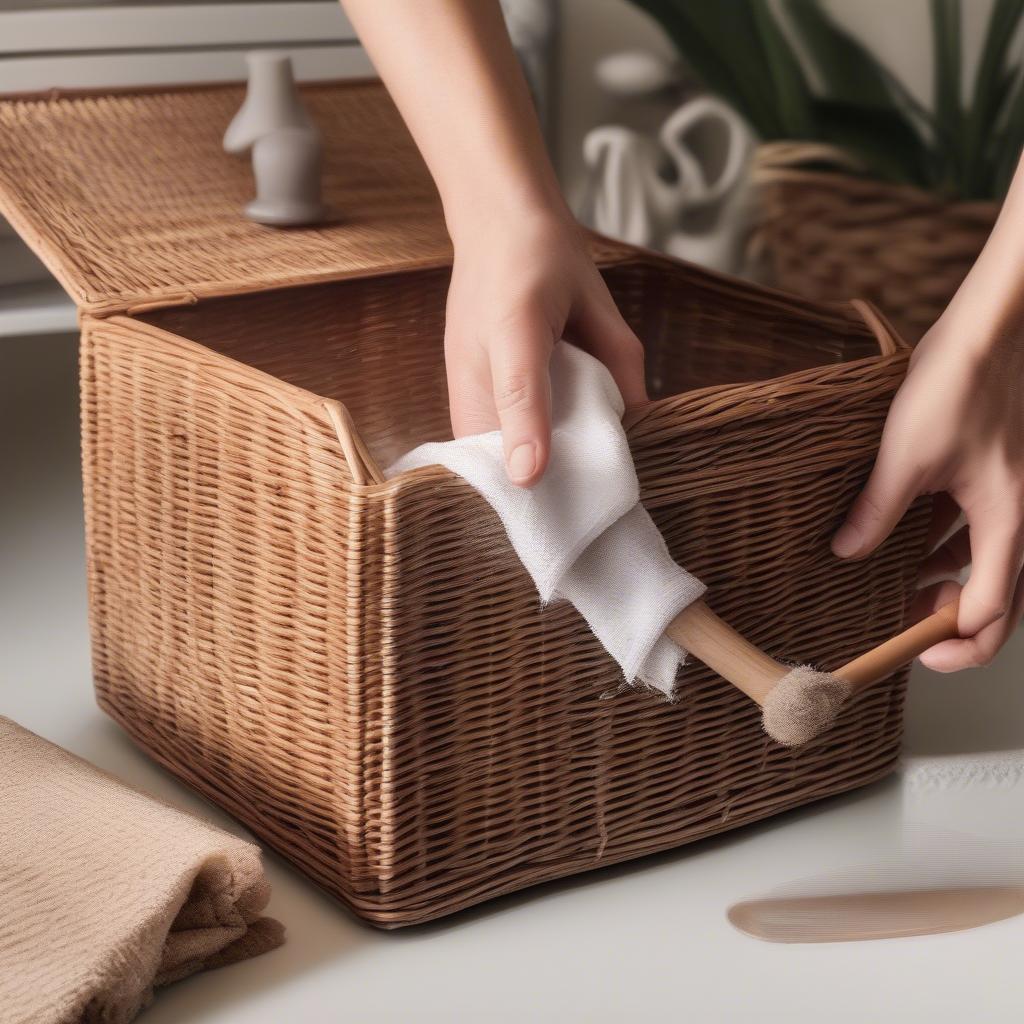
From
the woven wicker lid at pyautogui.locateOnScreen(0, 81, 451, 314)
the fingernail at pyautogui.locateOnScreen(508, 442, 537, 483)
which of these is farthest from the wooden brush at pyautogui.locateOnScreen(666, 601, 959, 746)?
the woven wicker lid at pyautogui.locateOnScreen(0, 81, 451, 314)

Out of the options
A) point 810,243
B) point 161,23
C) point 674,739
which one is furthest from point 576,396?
point 161,23

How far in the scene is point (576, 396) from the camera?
683 millimetres

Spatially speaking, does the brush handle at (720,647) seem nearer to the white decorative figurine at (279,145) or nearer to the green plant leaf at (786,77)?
the white decorative figurine at (279,145)

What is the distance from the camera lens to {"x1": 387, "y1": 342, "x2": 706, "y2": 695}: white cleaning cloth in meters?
0.64

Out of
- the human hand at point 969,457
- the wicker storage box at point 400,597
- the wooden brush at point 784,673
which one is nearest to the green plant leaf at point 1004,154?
the wicker storage box at point 400,597

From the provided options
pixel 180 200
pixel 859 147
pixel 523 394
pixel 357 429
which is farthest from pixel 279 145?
pixel 859 147

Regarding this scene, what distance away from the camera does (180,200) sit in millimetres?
1047

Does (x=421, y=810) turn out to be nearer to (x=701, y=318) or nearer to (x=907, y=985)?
(x=907, y=985)

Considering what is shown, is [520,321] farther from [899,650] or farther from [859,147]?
[859,147]

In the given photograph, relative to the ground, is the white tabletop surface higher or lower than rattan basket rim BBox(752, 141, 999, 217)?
lower

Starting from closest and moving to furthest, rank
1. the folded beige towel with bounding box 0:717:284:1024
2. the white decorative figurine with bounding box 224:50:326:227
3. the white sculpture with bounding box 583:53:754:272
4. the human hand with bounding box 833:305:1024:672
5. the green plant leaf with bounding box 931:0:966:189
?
the folded beige towel with bounding box 0:717:284:1024 → the human hand with bounding box 833:305:1024:672 → the white decorative figurine with bounding box 224:50:326:227 → the green plant leaf with bounding box 931:0:966:189 → the white sculpture with bounding box 583:53:754:272

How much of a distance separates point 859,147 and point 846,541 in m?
0.68

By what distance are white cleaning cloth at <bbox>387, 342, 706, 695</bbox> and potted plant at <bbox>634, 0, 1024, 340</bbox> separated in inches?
24.3

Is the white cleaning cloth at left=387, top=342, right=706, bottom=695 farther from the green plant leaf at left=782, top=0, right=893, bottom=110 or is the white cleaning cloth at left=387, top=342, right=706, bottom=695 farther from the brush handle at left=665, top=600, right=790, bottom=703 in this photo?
the green plant leaf at left=782, top=0, right=893, bottom=110
